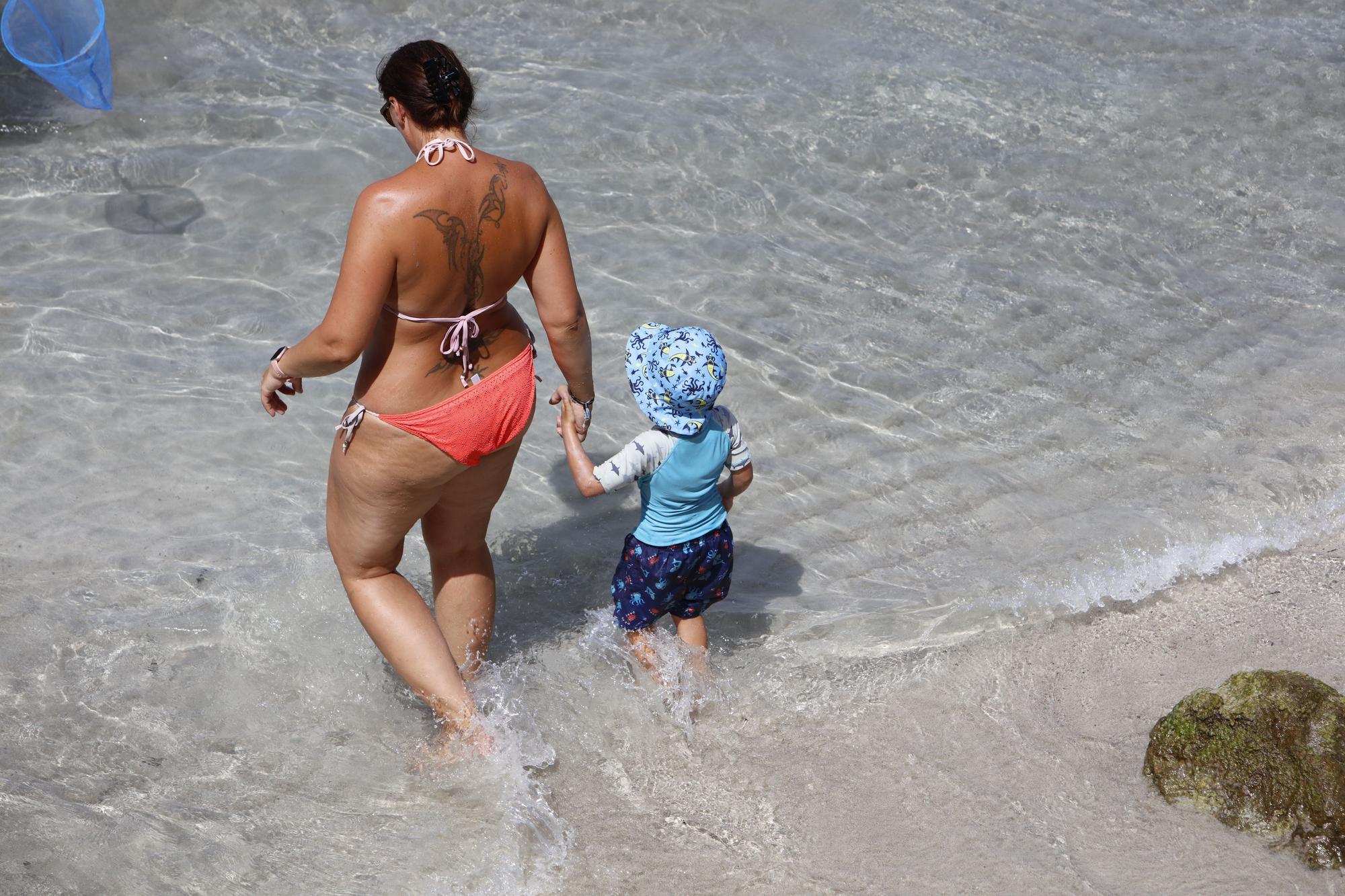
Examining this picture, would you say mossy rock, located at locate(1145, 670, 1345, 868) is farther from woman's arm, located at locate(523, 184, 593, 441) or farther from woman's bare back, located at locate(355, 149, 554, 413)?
woman's bare back, located at locate(355, 149, 554, 413)

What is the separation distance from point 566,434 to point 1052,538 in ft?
7.09

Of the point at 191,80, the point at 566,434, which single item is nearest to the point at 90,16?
the point at 191,80

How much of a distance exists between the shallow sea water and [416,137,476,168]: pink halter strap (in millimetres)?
1667

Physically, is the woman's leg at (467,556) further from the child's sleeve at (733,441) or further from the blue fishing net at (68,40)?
the blue fishing net at (68,40)

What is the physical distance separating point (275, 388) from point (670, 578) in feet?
4.25

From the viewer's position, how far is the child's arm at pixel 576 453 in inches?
133

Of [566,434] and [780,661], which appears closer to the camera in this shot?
[566,434]

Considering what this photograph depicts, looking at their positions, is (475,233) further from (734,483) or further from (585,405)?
(734,483)

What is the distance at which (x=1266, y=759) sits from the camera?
3139 mm

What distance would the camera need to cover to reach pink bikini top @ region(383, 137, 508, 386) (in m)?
2.86

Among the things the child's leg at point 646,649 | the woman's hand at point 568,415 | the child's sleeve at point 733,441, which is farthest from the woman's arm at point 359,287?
the child's leg at point 646,649

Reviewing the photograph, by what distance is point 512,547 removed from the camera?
4660 millimetres

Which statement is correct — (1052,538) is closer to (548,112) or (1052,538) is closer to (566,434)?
(566,434)

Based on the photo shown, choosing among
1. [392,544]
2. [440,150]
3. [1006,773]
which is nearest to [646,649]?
[392,544]
